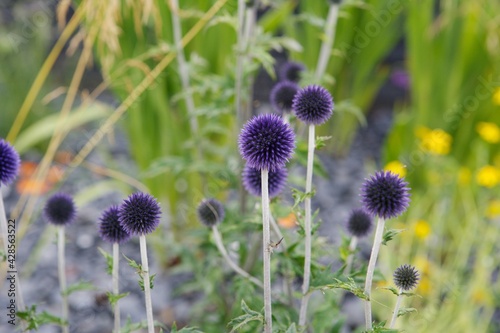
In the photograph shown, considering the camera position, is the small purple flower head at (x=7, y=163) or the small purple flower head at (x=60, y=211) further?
the small purple flower head at (x=60, y=211)

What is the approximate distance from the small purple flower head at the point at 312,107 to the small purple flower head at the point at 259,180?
18 cm

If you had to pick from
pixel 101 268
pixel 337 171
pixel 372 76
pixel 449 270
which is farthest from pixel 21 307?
pixel 372 76

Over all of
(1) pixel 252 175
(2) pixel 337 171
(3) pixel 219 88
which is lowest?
(1) pixel 252 175

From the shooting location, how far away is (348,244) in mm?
1476

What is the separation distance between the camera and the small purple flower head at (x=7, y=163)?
1238mm

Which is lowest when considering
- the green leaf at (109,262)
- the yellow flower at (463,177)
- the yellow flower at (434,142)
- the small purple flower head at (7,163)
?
the green leaf at (109,262)

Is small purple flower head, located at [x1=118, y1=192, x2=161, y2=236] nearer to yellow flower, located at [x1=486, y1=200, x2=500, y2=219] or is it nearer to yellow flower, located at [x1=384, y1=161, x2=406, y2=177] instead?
yellow flower, located at [x1=384, y1=161, x2=406, y2=177]

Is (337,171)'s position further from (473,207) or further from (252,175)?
(252,175)

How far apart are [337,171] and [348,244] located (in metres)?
1.84

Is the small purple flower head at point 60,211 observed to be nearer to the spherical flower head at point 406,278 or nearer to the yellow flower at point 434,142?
the spherical flower head at point 406,278

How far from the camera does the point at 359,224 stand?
1494mm

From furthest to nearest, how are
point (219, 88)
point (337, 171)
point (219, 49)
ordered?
point (337, 171)
point (219, 49)
point (219, 88)

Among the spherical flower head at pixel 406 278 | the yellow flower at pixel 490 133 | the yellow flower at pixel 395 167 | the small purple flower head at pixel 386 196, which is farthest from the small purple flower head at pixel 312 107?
the yellow flower at pixel 490 133

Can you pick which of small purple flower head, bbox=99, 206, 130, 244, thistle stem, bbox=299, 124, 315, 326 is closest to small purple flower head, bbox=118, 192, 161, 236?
small purple flower head, bbox=99, 206, 130, 244
